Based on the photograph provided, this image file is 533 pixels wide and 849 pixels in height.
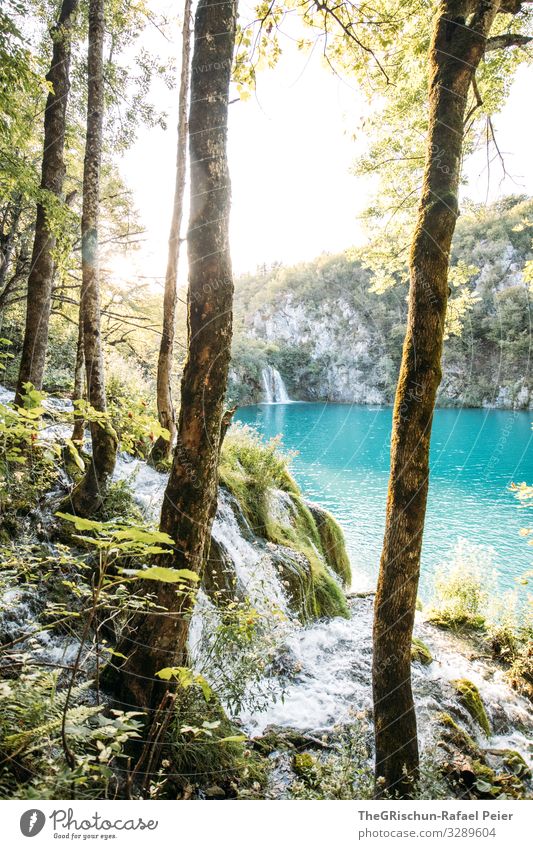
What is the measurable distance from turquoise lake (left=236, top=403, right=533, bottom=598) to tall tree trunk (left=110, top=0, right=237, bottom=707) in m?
6.69

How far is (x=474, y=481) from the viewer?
18.3 metres

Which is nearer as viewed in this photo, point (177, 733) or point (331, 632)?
point (177, 733)

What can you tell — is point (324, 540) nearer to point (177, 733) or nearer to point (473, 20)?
point (177, 733)

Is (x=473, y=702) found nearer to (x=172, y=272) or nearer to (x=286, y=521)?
(x=286, y=521)

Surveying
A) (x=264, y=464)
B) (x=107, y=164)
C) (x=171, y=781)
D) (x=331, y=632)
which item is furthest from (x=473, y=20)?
(x=107, y=164)

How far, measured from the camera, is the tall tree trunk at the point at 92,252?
3908mm

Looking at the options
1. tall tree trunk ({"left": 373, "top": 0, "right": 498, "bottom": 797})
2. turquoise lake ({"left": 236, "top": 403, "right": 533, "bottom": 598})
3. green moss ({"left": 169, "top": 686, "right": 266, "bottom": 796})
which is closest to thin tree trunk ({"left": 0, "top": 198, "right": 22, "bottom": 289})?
tall tree trunk ({"left": 373, "top": 0, "right": 498, "bottom": 797})

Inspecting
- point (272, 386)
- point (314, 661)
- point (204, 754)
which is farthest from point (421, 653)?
point (272, 386)

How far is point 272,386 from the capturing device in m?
44.6

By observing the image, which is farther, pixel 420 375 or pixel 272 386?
pixel 272 386

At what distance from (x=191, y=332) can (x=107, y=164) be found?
332 inches

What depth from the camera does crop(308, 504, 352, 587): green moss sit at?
743 centimetres
